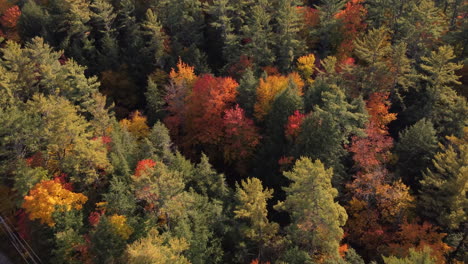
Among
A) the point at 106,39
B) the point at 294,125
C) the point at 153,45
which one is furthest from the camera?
the point at 106,39

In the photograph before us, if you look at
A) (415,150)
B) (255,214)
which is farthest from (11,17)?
(415,150)

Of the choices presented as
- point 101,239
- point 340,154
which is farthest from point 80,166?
point 340,154

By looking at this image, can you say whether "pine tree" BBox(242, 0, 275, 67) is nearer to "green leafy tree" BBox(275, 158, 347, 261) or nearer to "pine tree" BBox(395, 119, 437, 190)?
"pine tree" BBox(395, 119, 437, 190)

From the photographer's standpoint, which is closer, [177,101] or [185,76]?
[177,101]

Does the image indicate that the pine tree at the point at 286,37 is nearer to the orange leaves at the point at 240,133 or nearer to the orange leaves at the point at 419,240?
the orange leaves at the point at 240,133

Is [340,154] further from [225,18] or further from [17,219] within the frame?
[17,219]

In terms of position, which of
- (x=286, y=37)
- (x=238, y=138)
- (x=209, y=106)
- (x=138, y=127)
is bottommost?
(x=138, y=127)

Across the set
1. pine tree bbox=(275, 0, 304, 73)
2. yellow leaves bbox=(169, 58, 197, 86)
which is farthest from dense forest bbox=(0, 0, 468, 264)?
yellow leaves bbox=(169, 58, 197, 86)

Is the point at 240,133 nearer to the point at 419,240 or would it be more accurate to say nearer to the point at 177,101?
the point at 177,101
